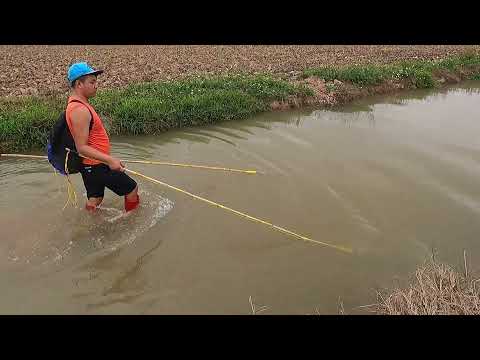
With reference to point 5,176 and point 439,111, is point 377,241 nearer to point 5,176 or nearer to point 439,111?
point 5,176

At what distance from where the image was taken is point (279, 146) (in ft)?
26.4

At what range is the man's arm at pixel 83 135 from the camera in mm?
4133

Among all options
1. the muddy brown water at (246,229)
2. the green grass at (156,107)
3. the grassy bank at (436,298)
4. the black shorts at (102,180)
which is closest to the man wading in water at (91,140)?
the black shorts at (102,180)

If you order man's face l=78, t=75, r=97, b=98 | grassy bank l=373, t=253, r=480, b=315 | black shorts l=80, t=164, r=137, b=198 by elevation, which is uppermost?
man's face l=78, t=75, r=97, b=98

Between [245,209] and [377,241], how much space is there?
5.51 ft

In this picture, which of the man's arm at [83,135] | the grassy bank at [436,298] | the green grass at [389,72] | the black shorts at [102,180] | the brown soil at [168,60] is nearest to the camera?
the grassy bank at [436,298]

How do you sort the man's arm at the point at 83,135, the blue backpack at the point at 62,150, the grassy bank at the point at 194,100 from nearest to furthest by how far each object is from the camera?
the man's arm at the point at 83,135 → the blue backpack at the point at 62,150 → the grassy bank at the point at 194,100

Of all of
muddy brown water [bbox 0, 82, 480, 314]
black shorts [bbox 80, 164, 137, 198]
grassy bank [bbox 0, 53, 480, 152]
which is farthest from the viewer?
grassy bank [bbox 0, 53, 480, 152]

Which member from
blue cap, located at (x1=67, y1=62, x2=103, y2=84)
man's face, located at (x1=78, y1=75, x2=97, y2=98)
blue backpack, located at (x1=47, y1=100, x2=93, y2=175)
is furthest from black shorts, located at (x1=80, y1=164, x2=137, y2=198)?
blue cap, located at (x1=67, y1=62, x2=103, y2=84)

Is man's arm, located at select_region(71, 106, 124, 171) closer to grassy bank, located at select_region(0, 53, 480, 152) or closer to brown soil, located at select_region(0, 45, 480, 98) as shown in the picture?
grassy bank, located at select_region(0, 53, 480, 152)

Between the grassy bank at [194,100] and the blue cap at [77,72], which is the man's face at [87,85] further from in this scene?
the grassy bank at [194,100]

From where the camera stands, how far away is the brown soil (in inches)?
476

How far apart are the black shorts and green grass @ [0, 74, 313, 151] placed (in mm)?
3620

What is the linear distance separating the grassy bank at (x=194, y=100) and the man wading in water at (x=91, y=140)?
3.70 meters
